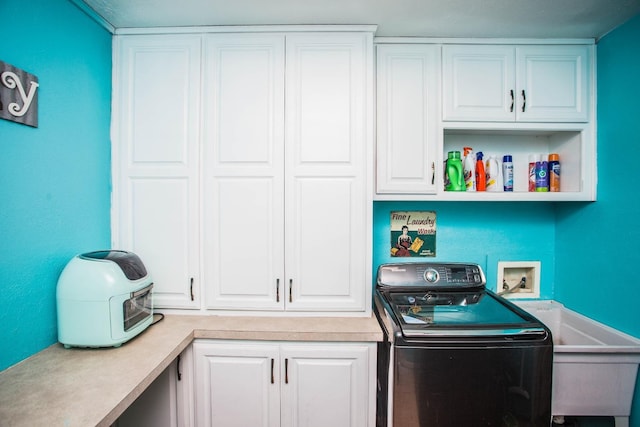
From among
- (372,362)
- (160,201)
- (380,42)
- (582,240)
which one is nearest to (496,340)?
(372,362)

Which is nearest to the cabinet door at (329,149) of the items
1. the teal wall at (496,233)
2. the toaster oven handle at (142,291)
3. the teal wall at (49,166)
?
the teal wall at (496,233)

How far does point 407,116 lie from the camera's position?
5.47ft

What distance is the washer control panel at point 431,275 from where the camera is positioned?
1.70 metres

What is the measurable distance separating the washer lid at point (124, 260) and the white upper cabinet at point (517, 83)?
181cm

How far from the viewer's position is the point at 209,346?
1465 millimetres

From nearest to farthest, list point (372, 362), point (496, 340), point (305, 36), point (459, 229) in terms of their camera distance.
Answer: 1. point (496, 340)
2. point (372, 362)
3. point (305, 36)
4. point (459, 229)

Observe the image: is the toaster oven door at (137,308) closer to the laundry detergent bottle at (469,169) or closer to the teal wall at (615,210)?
the laundry detergent bottle at (469,169)

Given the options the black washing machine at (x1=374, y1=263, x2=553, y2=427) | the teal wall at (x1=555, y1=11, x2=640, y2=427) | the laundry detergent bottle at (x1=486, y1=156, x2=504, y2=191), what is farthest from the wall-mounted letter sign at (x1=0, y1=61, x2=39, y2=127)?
the teal wall at (x1=555, y1=11, x2=640, y2=427)

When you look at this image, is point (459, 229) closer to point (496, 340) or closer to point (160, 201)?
point (496, 340)

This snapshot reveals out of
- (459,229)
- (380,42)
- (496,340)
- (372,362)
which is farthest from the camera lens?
(459,229)

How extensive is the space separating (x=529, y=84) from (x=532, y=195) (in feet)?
2.08

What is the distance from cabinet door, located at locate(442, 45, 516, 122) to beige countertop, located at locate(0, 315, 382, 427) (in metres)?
1.30

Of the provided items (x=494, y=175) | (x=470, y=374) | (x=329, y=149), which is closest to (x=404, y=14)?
(x=329, y=149)

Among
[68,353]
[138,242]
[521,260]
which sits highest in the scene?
[138,242]
